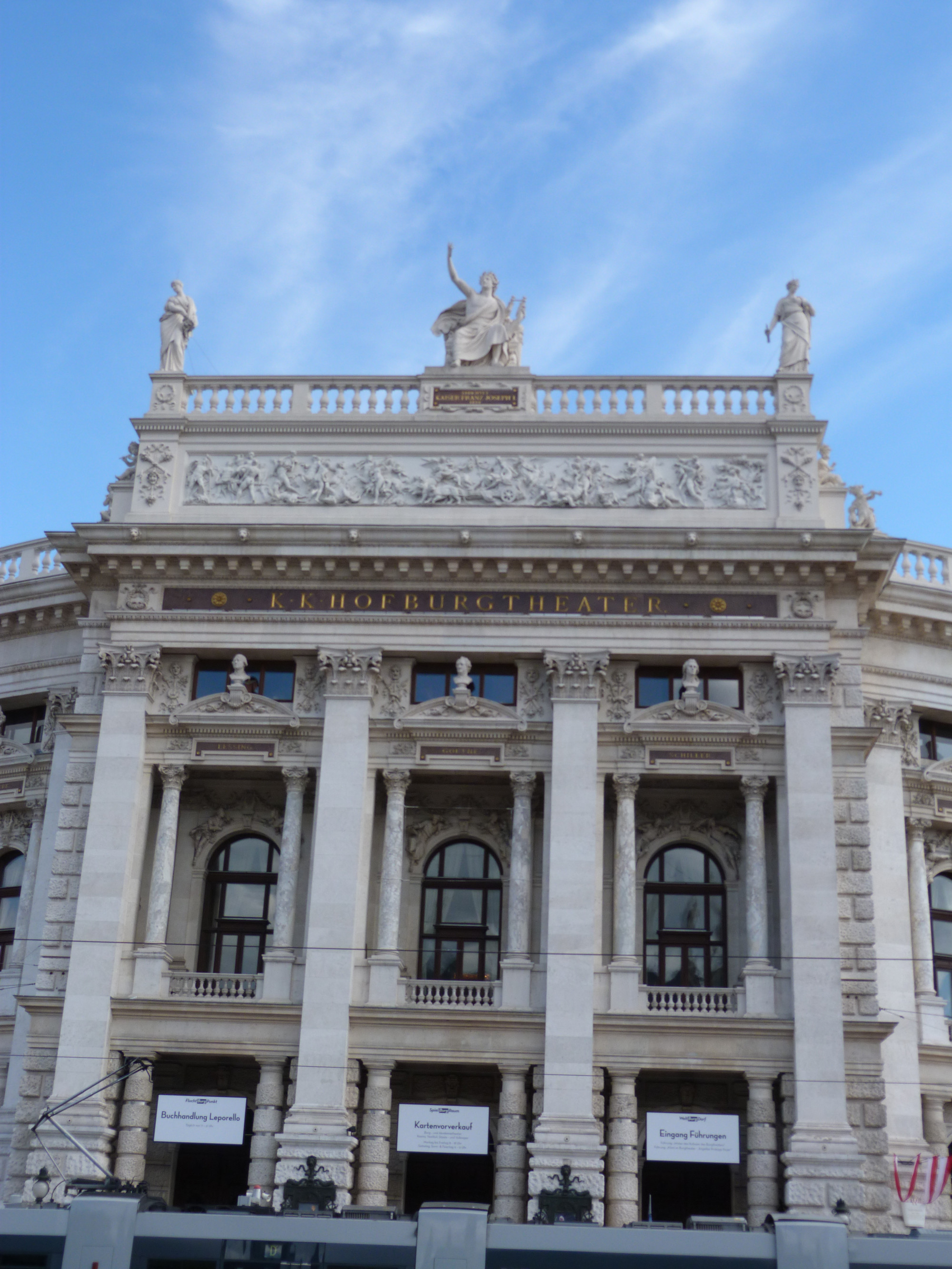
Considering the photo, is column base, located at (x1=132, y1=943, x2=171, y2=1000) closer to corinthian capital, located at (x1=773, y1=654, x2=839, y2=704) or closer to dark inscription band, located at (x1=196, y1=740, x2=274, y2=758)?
dark inscription band, located at (x1=196, y1=740, x2=274, y2=758)

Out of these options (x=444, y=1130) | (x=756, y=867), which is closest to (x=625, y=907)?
(x=756, y=867)

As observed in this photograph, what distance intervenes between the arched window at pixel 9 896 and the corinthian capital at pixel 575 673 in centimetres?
1496

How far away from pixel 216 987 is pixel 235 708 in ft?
21.0

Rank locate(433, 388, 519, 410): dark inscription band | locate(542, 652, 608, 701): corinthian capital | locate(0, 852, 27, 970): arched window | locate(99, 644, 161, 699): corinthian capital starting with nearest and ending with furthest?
locate(542, 652, 608, 701): corinthian capital
locate(99, 644, 161, 699): corinthian capital
locate(433, 388, 519, 410): dark inscription band
locate(0, 852, 27, 970): arched window

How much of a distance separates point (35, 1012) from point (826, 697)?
755 inches

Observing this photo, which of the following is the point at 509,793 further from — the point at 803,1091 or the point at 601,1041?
the point at 803,1091

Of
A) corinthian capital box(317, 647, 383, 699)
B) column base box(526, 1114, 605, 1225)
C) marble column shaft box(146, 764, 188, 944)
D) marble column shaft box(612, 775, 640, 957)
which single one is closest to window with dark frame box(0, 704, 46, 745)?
marble column shaft box(146, 764, 188, 944)

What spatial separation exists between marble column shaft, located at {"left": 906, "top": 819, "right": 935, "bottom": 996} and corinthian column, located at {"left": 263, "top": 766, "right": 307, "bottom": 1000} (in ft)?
48.0

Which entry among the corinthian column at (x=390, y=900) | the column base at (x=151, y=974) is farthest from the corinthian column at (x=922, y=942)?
the column base at (x=151, y=974)

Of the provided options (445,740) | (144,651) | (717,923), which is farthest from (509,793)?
(144,651)

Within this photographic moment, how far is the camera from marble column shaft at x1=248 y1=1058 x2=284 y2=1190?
33750mm

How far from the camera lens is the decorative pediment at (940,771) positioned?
39531mm

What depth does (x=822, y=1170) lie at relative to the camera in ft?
106

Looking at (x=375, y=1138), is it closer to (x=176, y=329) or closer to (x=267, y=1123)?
(x=267, y=1123)
